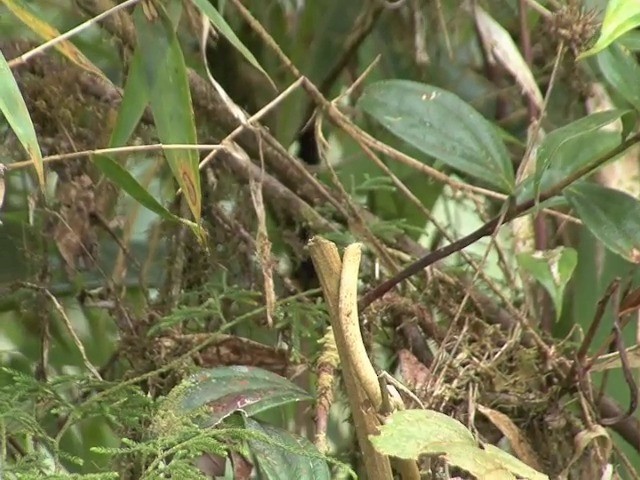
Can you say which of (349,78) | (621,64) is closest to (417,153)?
(349,78)

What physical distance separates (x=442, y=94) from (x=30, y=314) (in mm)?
386

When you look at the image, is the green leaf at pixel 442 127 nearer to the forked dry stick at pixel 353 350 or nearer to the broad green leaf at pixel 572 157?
the broad green leaf at pixel 572 157

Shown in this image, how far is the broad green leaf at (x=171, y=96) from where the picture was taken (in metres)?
0.50

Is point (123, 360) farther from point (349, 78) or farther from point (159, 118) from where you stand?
point (349, 78)

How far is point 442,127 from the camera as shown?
60cm

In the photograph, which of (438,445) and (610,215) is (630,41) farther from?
(438,445)

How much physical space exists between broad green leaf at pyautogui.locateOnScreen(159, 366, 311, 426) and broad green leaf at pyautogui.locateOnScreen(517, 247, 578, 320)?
201 millimetres

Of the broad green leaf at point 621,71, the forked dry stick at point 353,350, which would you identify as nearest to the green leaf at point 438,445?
the forked dry stick at point 353,350

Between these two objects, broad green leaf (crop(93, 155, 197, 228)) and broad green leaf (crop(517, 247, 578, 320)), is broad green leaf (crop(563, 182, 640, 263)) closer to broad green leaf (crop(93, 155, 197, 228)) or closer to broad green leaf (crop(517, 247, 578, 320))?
broad green leaf (crop(517, 247, 578, 320))

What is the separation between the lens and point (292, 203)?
0.67m

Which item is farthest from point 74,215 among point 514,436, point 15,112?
point 514,436

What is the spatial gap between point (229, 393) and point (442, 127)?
9.5 inches

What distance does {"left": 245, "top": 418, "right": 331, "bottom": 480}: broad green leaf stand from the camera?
461 mm

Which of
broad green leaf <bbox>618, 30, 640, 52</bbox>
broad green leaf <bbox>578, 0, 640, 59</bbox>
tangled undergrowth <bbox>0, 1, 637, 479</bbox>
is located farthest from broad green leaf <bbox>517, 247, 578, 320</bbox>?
broad green leaf <bbox>578, 0, 640, 59</bbox>
